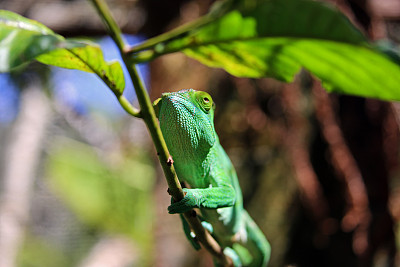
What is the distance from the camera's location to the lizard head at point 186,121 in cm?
71

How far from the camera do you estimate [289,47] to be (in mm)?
719

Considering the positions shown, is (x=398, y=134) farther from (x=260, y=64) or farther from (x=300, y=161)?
(x=260, y=64)

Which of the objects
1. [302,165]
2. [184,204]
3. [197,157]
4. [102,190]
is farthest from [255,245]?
[102,190]

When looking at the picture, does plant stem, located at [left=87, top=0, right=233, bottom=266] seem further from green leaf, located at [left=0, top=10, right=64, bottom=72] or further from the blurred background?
the blurred background

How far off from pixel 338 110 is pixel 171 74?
3.64ft

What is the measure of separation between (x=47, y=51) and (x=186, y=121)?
0.87 ft

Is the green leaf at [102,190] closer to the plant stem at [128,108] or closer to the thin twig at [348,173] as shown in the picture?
the thin twig at [348,173]

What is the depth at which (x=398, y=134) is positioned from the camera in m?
2.02

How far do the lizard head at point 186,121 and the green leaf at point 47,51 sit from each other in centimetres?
10

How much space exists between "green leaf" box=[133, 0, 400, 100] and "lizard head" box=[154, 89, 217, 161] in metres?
0.08

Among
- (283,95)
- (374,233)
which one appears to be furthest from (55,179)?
(374,233)

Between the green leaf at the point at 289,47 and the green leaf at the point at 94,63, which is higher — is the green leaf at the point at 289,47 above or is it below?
below

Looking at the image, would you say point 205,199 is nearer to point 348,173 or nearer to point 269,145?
point 348,173

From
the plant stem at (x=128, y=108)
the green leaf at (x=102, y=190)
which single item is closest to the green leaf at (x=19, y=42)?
the plant stem at (x=128, y=108)
